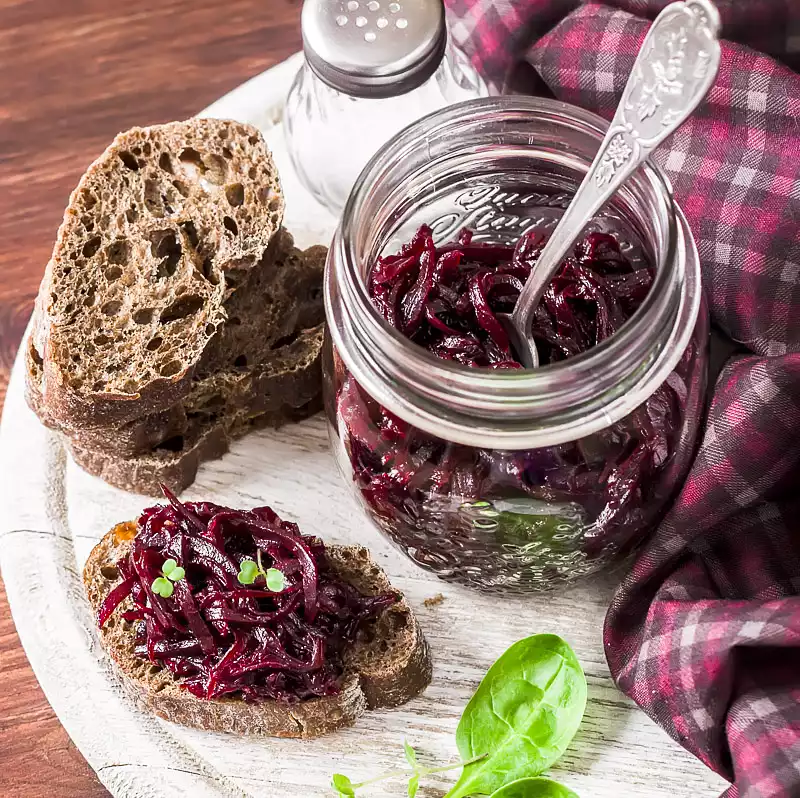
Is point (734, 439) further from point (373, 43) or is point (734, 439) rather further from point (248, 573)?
point (373, 43)

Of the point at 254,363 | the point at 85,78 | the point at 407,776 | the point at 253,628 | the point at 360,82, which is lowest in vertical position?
the point at 407,776

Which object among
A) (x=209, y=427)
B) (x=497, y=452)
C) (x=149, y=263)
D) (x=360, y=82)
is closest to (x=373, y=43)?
(x=360, y=82)

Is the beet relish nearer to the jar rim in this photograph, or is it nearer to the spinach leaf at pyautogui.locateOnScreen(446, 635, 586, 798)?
the jar rim

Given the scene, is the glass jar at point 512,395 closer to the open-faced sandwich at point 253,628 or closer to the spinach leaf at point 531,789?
the open-faced sandwich at point 253,628

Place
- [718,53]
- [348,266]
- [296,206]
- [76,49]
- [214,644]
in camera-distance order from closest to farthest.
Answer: [718,53], [348,266], [214,644], [296,206], [76,49]

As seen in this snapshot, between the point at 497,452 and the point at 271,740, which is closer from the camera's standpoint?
the point at 497,452

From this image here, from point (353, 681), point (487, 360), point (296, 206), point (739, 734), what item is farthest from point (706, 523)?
point (296, 206)

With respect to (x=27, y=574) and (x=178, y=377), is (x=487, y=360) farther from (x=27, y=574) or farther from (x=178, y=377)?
(x=27, y=574)

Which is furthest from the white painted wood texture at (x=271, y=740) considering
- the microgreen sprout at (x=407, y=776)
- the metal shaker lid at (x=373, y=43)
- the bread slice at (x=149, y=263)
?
the metal shaker lid at (x=373, y=43)
